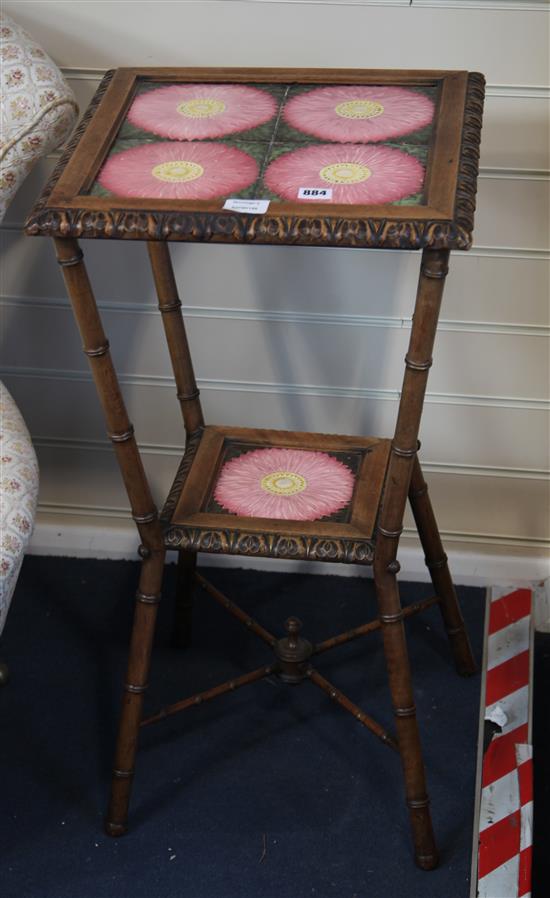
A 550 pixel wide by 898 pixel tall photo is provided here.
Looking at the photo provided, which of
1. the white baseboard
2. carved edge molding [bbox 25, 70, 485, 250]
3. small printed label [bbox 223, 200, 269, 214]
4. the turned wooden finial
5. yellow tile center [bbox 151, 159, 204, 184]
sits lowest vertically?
the white baseboard

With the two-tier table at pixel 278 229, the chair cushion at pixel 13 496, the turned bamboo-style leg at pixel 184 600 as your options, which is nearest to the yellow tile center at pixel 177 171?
the two-tier table at pixel 278 229

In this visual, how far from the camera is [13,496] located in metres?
1.30

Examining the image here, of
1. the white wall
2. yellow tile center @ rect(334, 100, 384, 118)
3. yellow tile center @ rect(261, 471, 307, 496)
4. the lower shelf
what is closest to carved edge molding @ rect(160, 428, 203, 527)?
the lower shelf

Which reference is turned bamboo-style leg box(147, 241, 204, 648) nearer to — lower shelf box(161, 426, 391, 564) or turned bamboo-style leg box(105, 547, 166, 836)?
lower shelf box(161, 426, 391, 564)

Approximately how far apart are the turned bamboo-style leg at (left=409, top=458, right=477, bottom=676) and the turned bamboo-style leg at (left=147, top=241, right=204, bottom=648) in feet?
1.05

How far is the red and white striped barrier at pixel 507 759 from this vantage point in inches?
56.2

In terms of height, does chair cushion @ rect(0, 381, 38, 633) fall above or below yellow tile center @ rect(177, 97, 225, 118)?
below

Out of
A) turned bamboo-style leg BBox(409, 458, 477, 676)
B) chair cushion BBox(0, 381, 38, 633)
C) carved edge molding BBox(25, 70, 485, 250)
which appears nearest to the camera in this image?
carved edge molding BBox(25, 70, 485, 250)

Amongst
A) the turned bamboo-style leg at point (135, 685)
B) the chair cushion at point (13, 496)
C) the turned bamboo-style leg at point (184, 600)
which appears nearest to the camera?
the chair cushion at point (13, 496)

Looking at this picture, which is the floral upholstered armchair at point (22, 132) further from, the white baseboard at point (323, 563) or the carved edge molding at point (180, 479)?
the white baseboard at point (323, 563)

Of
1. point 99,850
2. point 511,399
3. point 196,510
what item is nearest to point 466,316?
point 511,399

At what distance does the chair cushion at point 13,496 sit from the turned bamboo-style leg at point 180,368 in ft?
0.77

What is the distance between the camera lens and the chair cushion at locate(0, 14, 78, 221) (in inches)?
53.0

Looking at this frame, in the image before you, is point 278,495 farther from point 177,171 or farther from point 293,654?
point 177,171
